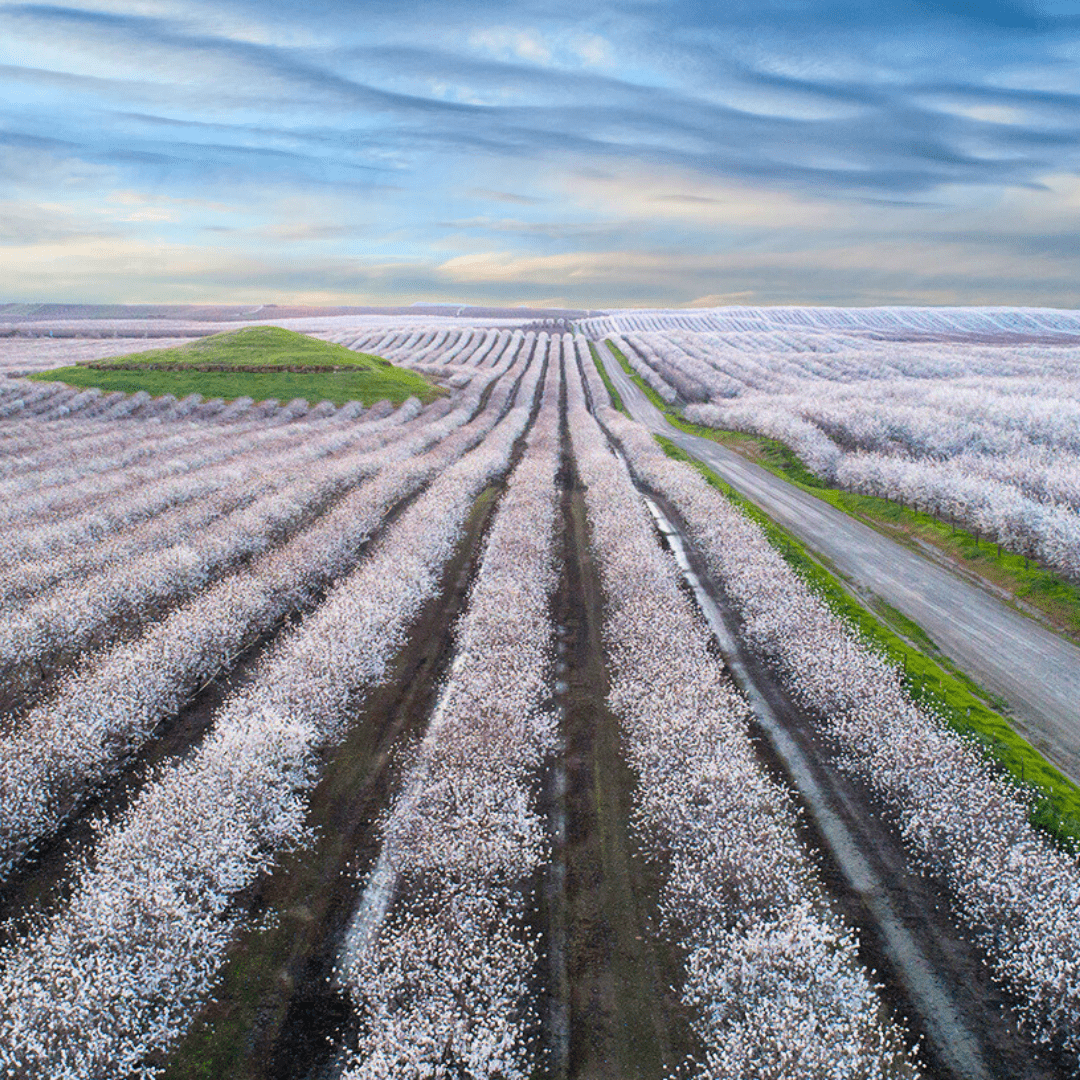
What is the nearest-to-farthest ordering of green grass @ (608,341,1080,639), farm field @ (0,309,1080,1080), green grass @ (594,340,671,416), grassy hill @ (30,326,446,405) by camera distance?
1. farm field @ (0,309,1080,1080)
2. green grass @ (608,341,1080,639)
3. grassy hill @ (30,326,446,405)
4. green grass @ (594,340,671,416)

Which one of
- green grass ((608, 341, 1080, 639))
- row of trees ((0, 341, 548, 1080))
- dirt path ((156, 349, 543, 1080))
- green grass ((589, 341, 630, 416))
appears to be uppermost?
green grass ((589, 341, 630, 416))

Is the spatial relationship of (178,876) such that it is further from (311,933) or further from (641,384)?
(641,384)

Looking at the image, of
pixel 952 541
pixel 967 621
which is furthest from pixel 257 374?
pixel 967 621

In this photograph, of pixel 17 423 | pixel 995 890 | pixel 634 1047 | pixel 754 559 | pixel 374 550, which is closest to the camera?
pixel 634 1047

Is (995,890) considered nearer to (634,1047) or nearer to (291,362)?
(634,1047)

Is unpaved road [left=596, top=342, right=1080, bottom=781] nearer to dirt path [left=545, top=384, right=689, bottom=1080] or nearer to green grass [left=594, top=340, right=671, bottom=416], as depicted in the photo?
dirt path [left=545, top=384, right=689, bottom=1080]

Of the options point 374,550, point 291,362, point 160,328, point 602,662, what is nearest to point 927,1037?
point 602,662

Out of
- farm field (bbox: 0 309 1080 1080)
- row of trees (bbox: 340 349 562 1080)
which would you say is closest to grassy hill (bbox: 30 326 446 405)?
farm field (bbox: 0 309 1080 1080)

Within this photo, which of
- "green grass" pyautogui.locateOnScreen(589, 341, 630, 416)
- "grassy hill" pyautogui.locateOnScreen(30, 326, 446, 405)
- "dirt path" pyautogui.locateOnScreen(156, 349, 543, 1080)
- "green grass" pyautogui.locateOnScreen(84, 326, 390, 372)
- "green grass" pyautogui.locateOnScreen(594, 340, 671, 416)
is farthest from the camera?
"green grass" pyautogui.locateOnScreen(84, 326, 390, 372)
